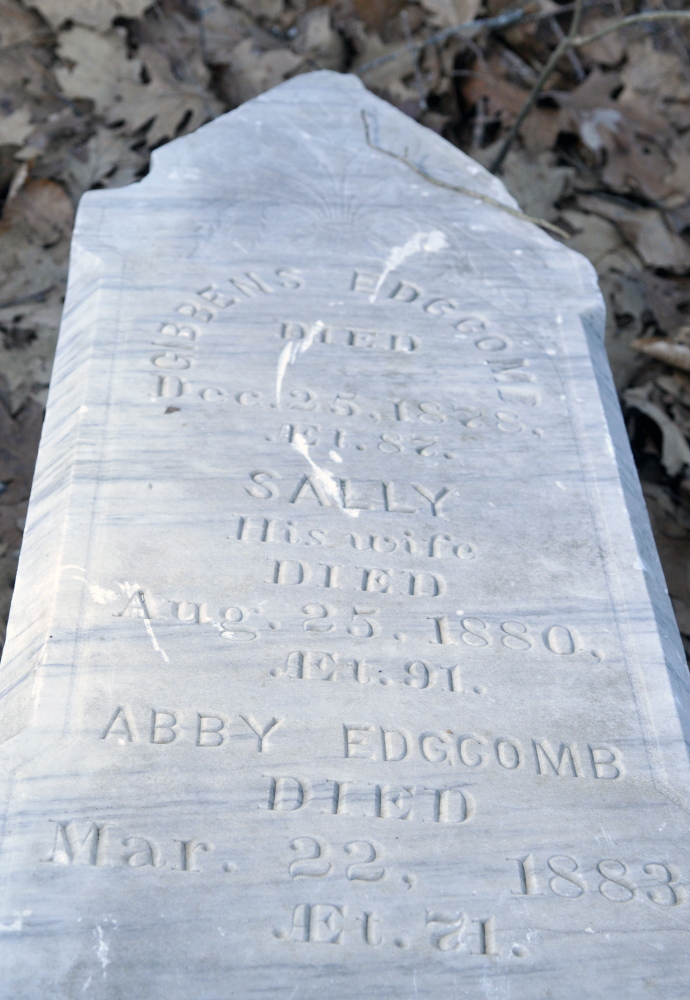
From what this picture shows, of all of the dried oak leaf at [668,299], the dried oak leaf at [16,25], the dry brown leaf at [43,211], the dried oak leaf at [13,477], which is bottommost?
the dried oak leaf at [13,477]

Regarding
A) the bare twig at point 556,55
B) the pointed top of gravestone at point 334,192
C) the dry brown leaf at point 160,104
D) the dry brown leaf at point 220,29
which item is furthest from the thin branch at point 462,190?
the dry brown leaf at point 220,29

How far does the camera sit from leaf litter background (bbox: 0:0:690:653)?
409 centimetres

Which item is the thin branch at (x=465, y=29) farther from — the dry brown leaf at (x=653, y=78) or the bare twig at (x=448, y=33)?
the dry brown leaf at (x=653, y=78)

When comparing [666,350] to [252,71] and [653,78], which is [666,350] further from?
[252,71]

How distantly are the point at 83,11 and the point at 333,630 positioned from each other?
11.6 feet

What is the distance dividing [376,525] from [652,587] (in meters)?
0.72

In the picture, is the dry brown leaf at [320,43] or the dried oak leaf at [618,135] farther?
the dry brown leaf at [320,43]

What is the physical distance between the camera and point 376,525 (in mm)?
2506

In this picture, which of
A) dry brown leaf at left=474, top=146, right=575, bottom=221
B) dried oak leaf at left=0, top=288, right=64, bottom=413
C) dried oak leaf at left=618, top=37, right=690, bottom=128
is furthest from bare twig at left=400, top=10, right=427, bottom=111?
dried oak leaf at left=0, top=288, right=64, bottom=413

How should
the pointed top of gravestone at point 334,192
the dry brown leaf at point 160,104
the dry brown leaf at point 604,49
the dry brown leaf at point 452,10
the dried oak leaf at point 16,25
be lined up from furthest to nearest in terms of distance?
the dry brown leaf at point 604,49 < the dry brown leaf at point 452,10 < the dried oak leaf at point 16,25 < the dry brown leaf at point 160,104 < the pointed top of gravestone at point 334,192

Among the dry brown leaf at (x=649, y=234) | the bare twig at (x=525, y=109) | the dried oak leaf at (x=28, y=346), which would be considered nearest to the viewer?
the dried oak leaf at (x=28, y=346)

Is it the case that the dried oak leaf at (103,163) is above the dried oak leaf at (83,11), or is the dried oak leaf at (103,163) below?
below

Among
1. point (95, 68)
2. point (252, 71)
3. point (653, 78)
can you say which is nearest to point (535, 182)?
point (653, 78)

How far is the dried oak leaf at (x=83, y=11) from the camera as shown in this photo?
14.7 ft
